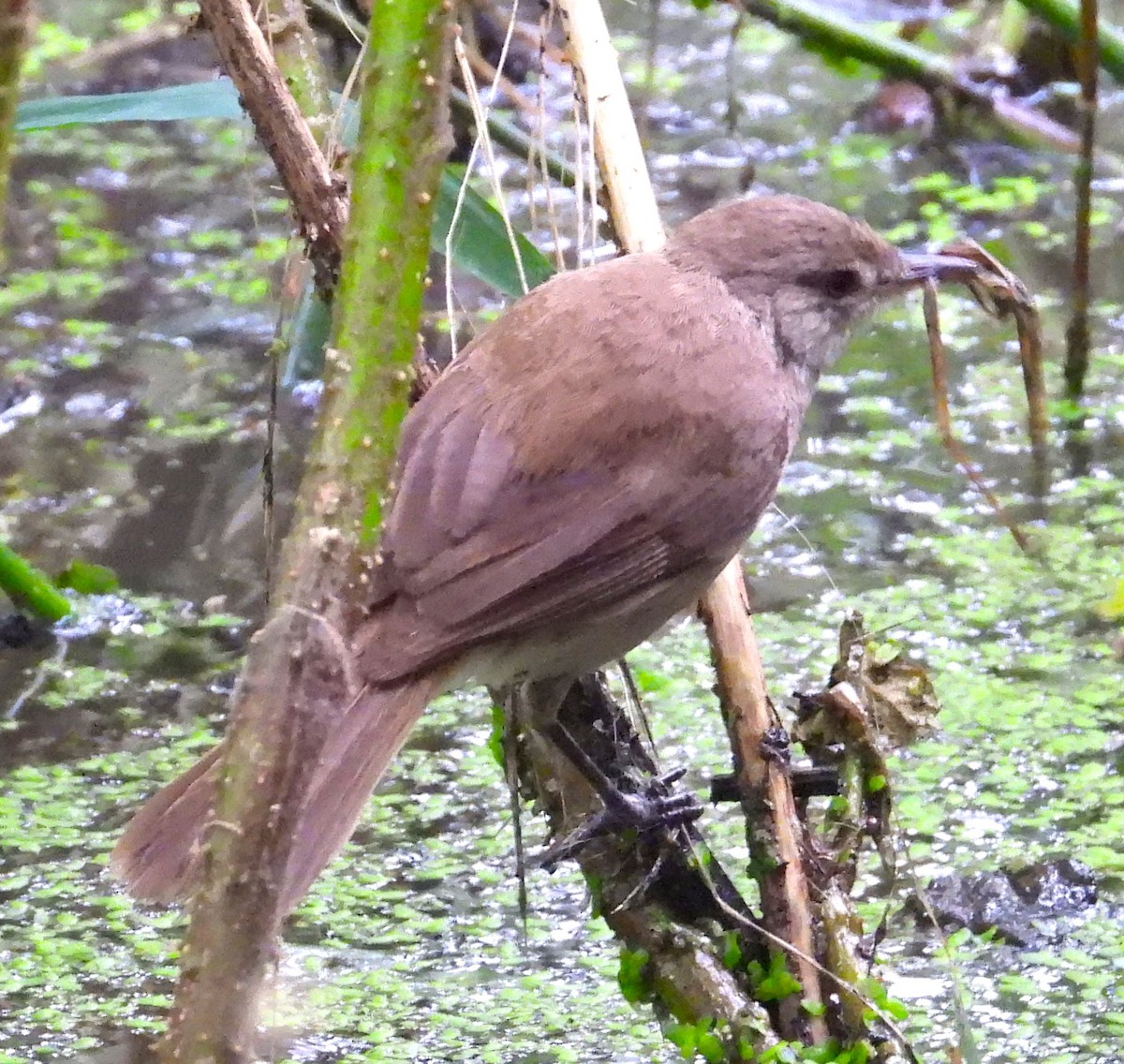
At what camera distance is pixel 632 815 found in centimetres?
229

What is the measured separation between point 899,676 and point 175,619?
1.78 meters

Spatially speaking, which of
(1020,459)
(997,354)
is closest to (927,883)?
(1020,459)

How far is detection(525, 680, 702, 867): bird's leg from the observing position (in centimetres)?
229

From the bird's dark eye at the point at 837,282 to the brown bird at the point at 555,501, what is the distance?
5.5 inches

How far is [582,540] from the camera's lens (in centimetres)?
215

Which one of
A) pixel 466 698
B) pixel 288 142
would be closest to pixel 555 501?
pixel 288 142

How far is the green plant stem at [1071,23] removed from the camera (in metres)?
4.16

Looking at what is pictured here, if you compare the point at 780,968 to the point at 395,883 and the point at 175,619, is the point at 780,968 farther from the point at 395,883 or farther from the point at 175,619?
the point at 175,619

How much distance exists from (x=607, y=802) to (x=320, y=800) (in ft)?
1.95

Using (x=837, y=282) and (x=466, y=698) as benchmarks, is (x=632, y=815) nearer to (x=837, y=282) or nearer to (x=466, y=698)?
(x=837, y=282)

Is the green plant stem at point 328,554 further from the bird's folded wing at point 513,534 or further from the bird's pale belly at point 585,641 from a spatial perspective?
the bird's pale belly at point 585,641

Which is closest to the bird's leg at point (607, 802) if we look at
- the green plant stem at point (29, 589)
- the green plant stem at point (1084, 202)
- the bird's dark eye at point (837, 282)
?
the bird's dark eye at point (837, 282)

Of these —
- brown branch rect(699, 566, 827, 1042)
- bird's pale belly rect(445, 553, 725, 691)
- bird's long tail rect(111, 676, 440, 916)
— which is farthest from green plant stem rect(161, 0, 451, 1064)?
brown branch rect(699, 566, 827, 1042)

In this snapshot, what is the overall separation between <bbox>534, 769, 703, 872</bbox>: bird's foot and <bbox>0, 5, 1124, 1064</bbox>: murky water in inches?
12.8
